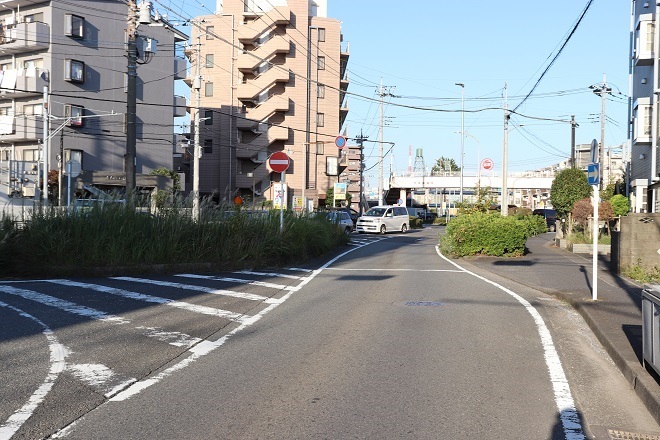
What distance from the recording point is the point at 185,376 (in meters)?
6.41

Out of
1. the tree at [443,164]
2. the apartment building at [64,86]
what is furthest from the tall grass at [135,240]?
the tree at [443,164]

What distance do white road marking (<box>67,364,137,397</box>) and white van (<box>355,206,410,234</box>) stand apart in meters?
38.7

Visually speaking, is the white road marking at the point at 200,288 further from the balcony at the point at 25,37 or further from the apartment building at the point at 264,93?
the apartment building at the point at 264,93

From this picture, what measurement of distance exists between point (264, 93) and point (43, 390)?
2165 inches

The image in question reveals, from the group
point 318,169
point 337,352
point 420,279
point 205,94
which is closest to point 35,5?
point 205,94

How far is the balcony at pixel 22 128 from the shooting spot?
4359 centimetres

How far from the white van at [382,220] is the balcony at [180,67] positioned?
19.7 meters

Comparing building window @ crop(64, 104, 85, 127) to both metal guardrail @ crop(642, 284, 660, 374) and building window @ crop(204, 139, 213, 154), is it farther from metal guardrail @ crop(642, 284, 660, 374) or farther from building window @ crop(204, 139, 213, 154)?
metal guardrail @ crop(642, 284, 660, 374)

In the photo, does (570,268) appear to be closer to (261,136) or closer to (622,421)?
(622,421)

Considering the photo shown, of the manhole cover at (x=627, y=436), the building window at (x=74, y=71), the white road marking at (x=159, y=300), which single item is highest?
the building window at (x=74, y=71)

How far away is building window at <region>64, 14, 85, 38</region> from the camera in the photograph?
143 feet

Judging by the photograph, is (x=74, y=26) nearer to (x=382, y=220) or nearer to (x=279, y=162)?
(x=382, y=220)

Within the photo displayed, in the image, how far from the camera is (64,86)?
43.8m

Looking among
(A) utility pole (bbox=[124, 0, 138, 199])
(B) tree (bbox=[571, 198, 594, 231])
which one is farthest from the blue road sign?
(B) tree (bbox=[571, 198, 594, 231])
